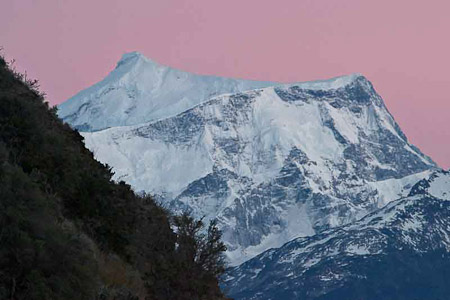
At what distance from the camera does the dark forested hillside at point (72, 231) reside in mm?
24375

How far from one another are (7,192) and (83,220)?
8.69m

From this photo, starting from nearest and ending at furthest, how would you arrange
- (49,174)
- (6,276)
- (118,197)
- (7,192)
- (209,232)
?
(6,276) → (7,192) → (49,174) → (209,232) → (118,197)

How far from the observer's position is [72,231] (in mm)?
28297

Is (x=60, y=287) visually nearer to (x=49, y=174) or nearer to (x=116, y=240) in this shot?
(x=49, y=174)

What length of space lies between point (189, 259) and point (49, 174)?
4.78 m

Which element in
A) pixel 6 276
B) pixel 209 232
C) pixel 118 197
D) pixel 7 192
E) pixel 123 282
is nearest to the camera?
pixel 6 276

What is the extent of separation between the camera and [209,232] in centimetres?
3631

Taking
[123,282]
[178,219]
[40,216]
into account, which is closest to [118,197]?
[178,219]

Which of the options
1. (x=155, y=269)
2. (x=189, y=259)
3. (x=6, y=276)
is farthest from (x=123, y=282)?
(x=6, y=276)

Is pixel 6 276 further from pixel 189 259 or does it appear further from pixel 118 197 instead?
pixel 118 197

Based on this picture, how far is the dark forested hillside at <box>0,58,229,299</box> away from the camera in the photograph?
80.0ft

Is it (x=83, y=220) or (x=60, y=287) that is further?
(x=83, y=220)

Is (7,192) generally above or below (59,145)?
below

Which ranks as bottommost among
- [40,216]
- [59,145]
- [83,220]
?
[40,216]
